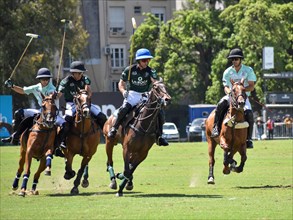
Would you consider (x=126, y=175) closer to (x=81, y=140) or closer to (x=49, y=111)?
(x=81, y=140)

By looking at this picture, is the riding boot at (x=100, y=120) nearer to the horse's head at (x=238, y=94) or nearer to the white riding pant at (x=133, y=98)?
the white riding pant at (x=133, y=98)

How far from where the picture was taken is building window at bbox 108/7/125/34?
3713 inches

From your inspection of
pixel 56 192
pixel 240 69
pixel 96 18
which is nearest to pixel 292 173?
pixel 240 69

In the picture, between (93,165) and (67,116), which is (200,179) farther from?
(93,165)

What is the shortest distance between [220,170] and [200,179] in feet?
13.6

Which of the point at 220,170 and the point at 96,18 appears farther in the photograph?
the point at 96,18

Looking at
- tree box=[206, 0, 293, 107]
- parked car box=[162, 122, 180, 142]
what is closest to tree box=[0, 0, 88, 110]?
parked car box=[162, 122, 180, 142]

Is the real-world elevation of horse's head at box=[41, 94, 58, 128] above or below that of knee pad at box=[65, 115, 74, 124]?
above

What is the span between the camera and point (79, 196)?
75.6ft

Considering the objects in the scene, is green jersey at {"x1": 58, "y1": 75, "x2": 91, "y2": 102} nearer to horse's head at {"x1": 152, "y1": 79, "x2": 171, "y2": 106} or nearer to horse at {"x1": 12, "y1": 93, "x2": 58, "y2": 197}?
horse at {"x1": 12, "y1": 93, "x2": 58, "y2": 197}

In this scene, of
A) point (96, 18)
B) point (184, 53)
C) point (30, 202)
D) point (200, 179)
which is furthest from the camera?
point (96, 18)

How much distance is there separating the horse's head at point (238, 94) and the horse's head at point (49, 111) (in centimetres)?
430

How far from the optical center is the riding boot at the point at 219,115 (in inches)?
999

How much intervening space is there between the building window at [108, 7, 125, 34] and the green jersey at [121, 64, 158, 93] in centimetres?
7142
